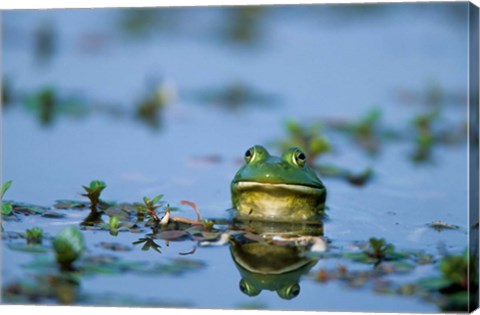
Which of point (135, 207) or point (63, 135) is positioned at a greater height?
point (63, 135)

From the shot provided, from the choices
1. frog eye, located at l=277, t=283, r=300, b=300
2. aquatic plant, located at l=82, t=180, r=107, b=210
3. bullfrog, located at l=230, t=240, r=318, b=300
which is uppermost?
aquatic plant, located at l=82, t=180, r=107, b=210

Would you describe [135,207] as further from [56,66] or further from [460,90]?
[460,90]

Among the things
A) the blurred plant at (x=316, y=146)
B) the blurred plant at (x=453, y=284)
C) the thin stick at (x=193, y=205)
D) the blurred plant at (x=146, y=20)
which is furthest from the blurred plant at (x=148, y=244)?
the blurred plant at (x=316, y=146)

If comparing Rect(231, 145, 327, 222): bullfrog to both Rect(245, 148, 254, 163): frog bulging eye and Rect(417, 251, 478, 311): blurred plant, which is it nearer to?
Rect(245, 148, 254, 163): frog bulging eye

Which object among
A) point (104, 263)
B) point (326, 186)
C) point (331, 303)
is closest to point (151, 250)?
point (104, 263)

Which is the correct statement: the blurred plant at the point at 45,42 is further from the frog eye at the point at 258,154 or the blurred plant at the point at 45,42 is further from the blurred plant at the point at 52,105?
the frog eye at the point at 258,154

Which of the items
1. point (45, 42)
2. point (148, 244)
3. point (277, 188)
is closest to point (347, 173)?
point (277, 188)

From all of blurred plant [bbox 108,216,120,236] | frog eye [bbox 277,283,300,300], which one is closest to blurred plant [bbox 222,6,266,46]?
blurred plant [bbox 108,216,120,236]
